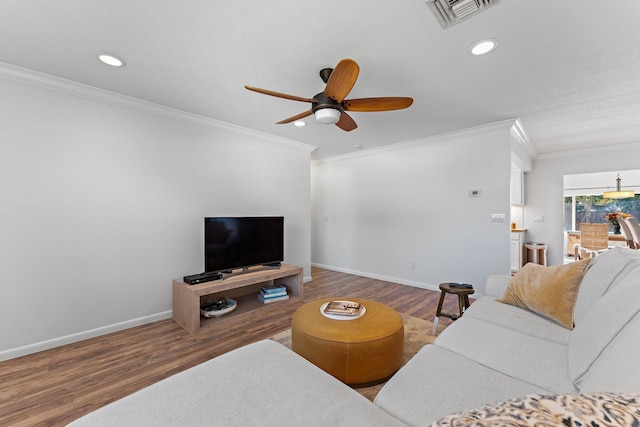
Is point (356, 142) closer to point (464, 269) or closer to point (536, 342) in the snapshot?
point (464, 269)

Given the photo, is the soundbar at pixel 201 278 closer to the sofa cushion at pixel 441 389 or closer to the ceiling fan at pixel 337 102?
the ceiling fan at pixel 337 102

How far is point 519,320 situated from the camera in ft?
5.81

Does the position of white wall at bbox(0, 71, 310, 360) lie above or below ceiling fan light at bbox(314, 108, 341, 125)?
below

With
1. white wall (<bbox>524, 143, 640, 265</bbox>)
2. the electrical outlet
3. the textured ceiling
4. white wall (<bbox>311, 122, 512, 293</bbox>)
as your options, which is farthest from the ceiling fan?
white wall (<bbox>524, 143, 640, 265</bbox>)

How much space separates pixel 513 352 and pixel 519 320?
1.63ft

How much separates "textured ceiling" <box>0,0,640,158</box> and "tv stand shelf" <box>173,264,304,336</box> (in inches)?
79.1

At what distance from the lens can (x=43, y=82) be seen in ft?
7.47

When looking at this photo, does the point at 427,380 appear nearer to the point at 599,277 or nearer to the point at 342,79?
the point at 599,277

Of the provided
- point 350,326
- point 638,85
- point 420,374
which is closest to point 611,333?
point 420,374

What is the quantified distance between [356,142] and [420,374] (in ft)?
12.2

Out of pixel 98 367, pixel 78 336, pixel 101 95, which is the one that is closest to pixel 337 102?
pixel 101 95

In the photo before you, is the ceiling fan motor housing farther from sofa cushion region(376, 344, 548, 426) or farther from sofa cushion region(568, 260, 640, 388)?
sofa cushion region(568, 260, 640, 388)

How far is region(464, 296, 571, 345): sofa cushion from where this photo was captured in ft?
Answer: 5.17

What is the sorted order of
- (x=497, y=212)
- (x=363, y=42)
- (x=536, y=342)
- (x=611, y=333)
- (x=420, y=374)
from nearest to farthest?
(x=611, y=333)
(x=420, y=374)
(x=536, y=342)
(x=363, y=42)
(x=497, y=212)
